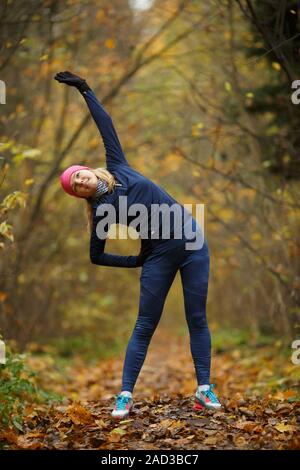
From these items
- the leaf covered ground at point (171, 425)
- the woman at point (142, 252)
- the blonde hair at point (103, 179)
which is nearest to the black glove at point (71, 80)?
the woman at point (142, 252)

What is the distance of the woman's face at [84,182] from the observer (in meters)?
4.22

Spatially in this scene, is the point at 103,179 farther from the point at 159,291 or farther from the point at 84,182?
the point at 159,291

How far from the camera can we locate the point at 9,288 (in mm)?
8320

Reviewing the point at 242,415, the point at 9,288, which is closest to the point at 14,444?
the point at 242,415

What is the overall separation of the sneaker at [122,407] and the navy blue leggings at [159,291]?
0.08 meters

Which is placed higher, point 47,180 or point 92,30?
point 92,30

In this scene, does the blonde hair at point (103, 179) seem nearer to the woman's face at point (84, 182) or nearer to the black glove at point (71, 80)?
the woman's face at point (84, 182)

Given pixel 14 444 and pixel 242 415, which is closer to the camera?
pixel 14 444

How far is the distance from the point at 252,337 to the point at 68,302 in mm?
3883

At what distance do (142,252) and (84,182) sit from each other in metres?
0.70

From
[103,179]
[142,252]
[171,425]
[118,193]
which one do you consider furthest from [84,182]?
[171,425]

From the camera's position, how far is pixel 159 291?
4.40 meters
